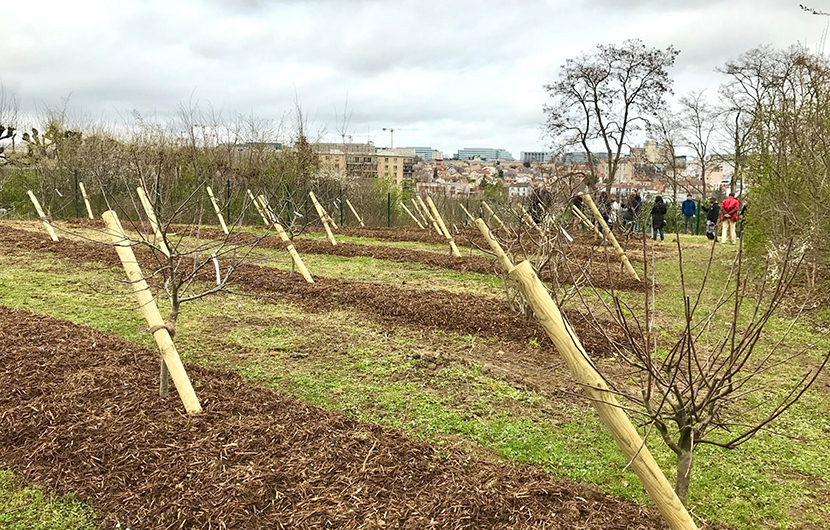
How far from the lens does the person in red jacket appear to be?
16359mm

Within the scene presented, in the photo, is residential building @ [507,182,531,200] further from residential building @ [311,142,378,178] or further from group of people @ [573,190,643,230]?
residential building @ [311,142,378,178]

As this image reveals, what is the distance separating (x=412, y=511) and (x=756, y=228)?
1085 cm

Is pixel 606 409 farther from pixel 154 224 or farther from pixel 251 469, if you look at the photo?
pixel 154 224

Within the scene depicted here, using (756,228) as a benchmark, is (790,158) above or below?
above

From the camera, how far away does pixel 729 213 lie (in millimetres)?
16141

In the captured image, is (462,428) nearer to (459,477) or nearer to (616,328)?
(459,477)

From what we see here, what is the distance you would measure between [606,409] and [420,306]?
5112 millimetres

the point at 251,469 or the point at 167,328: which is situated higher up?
the point at 167,328

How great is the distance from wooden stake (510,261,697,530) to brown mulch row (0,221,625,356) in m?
3.11

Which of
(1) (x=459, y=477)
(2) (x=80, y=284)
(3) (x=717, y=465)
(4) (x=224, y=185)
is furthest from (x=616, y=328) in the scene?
(4) (x=224, y=185)

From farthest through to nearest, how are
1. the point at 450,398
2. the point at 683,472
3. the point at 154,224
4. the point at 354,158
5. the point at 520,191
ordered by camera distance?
the point at 354,158
the point at 520,191
the point at 450,398
the point at 154,224
the point at 683,472

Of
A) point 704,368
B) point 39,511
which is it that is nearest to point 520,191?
point 704,368

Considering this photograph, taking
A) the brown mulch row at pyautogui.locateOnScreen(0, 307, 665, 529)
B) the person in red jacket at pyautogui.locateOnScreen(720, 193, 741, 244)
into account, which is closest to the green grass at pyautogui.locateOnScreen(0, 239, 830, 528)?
the brown mulch row at pyautogui.locateOnScreen(0, 307, 665, 529)

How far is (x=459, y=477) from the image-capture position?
3172 mm
